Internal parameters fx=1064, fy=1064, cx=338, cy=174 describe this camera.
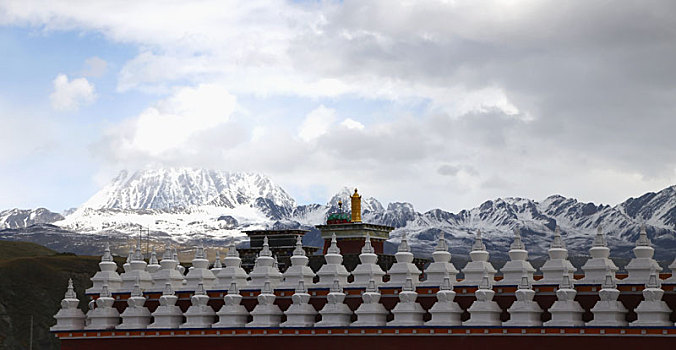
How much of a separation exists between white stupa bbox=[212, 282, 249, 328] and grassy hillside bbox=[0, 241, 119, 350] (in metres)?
72.6

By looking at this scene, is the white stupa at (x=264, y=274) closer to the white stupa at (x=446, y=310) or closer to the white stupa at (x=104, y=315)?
the white stupa at (x=104, y=315)

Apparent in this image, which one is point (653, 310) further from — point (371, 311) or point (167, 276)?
point (167, 276)

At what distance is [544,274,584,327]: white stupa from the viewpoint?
44969 millimetres

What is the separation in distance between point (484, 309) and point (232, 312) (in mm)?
13124

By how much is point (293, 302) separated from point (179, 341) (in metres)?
6.68

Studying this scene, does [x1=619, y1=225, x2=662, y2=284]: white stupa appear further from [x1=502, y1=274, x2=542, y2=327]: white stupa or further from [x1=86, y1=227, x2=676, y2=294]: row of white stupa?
[x1=502, y1=274, x2=542, y2=327]: white stupa

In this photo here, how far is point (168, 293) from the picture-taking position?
Answer: 181 ft

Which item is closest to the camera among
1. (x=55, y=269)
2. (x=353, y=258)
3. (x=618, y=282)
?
(x=618, y=282)

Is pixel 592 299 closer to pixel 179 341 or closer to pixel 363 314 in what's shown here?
pixel 363 314

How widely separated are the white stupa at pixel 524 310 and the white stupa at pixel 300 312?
10.1 metres

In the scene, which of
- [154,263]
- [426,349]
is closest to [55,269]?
[154,263]

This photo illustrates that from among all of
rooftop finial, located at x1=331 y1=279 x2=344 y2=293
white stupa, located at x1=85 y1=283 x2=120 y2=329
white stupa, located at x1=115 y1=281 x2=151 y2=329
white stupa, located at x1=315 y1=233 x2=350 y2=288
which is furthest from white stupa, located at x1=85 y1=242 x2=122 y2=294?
rooftop finial, located at x1=331 y1=279 x2=344 y2=293

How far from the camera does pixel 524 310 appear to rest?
151 feet

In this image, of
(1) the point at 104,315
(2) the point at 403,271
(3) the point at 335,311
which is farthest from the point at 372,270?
(1) the point at 104,315
